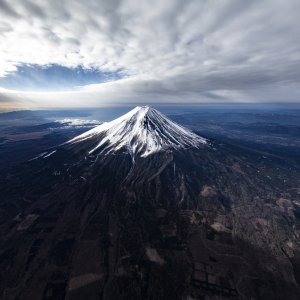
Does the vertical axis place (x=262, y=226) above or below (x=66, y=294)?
below

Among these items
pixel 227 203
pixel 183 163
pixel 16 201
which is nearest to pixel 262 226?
pixel 227 203

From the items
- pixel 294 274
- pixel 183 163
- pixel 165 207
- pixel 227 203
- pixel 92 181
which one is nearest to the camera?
pixel 294 274

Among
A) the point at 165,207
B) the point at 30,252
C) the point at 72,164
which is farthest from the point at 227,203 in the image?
the point at 72,164

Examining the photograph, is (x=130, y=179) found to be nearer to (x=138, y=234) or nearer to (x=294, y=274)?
(x=138, y=234)

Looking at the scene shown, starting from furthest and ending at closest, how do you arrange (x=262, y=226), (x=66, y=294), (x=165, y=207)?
1. (x=165, y=207)
2. (x=262, y=226)
3. (x=66, y=294)

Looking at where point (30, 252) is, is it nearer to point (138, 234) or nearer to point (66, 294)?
point (66, 294)

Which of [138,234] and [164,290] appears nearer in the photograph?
[164,290]
